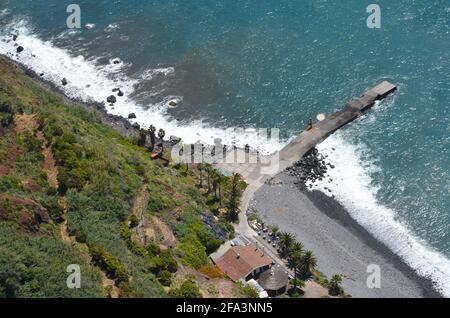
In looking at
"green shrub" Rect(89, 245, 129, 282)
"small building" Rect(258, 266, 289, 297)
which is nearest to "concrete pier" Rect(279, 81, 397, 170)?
"small building" Rect(258, 266, 289, 297)

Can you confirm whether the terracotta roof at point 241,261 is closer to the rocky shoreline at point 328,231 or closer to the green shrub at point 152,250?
the rocky shoreline at point 328,231

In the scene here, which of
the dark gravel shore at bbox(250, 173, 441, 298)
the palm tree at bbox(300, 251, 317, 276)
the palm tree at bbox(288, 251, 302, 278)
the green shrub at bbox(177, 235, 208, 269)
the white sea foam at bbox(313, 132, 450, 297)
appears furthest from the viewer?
the white sea foam at bbox(313, 132, 450, 297)

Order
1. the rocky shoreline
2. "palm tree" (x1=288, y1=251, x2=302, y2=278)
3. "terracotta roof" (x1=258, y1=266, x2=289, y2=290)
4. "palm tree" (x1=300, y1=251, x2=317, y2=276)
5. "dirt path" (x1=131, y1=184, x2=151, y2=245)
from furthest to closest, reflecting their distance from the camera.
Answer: the rocky shoreline, "palm tree" (x1=288, y1=251, x2=302, y2=278), "palm tree" (x1=300, y1=251, x2=317, y2=276), "terracotta roof" (x1=258, y1=266, x2=289, y2=290), "dirt path" (x1=131, y1=184, x2=151, y2=245)

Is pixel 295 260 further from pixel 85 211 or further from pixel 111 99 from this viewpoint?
pixel 111 99

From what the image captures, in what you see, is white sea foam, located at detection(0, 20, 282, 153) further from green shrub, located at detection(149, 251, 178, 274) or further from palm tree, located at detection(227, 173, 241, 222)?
green shrub, located at detection(149, 251, 178, 274)

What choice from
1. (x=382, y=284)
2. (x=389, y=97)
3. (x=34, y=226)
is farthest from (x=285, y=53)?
(x=34, y=226)

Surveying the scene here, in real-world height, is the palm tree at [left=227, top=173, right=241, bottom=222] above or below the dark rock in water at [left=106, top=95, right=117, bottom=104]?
below

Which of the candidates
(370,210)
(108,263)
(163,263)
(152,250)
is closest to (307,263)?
(370,210)
